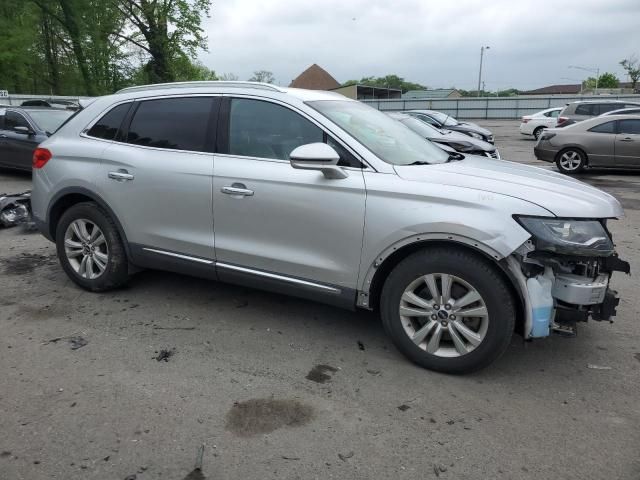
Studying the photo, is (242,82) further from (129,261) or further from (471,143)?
(471,143)

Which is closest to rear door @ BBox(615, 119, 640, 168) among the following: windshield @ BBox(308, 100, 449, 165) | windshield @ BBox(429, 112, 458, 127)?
windshield @ BBox(429, 112, 458, 127)

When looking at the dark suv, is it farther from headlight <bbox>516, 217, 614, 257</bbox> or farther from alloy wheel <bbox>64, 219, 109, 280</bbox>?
alloy wheel <bbox>64, 219, 109, 280</bbox>

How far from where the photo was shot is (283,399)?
10.2ft

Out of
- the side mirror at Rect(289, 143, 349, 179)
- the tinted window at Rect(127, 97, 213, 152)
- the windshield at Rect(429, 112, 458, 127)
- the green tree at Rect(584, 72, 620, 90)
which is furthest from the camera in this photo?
the green tree at Rect(584, 72, 620, 90)

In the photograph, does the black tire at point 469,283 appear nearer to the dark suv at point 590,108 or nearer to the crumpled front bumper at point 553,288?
the crumpled front bumper at point 553,288

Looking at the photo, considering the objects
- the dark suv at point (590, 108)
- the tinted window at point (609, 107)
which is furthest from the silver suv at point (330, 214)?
the tinted window at point (609, 107)

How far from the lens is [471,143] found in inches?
423

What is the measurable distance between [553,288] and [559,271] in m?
0.11

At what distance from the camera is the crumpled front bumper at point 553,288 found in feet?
10.1

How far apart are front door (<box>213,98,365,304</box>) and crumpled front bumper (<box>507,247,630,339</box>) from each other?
1.02 m

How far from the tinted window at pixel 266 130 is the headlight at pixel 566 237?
151 centimetres

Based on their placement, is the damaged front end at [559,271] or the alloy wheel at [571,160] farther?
the alloy wheel at [571,160]

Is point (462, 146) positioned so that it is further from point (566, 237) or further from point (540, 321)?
point (540, 321)

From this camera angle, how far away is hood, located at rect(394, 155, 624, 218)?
3.10 m
